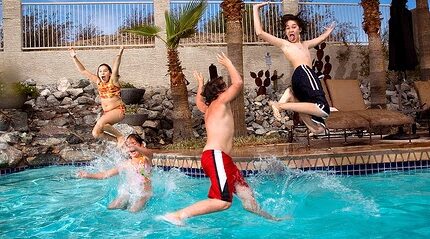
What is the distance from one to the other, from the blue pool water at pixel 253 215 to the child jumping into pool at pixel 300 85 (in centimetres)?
106

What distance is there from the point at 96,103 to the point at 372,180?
9192mm

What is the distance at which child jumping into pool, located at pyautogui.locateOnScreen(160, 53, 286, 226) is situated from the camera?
3.87m

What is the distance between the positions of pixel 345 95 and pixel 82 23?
9.64 meters

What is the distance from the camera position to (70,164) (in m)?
10.4

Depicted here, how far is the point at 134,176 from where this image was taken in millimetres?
5227

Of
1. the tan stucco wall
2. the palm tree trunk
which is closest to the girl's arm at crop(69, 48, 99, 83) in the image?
the palm tree trunk

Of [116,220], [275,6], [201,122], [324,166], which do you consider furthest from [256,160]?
[275,6]

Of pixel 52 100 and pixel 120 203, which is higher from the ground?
pixel 52 100

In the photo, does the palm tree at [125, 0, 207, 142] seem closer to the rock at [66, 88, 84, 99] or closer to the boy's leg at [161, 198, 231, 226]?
the rock at [66, 88, 84, 99]

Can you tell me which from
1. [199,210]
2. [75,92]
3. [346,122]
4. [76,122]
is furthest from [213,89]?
[75,92]

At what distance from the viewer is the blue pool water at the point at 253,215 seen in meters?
4.22

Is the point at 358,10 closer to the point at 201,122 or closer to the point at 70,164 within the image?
the point at 201,122

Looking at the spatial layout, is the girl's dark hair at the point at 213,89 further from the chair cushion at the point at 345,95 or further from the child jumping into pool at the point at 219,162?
the chair cushion at the point at 345,95

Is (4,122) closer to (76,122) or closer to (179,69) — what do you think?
(76,122)
